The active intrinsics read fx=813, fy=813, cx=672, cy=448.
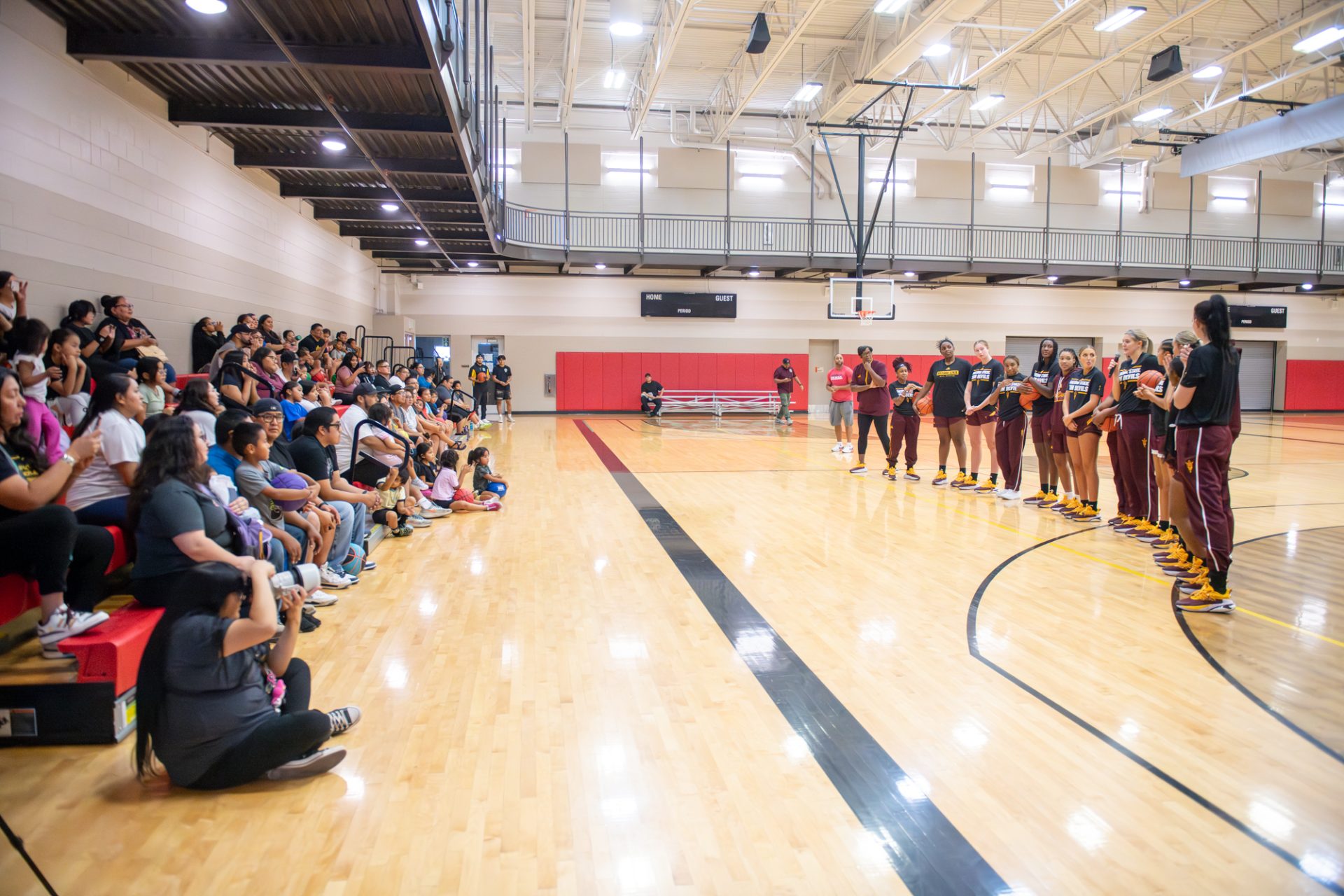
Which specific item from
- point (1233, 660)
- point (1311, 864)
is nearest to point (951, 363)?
point (1233, 660)

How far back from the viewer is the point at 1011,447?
9.01 metres

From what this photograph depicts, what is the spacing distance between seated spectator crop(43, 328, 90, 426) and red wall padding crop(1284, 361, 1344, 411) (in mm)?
32521

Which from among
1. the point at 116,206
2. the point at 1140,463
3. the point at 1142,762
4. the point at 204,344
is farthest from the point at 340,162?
the point at 1142,762

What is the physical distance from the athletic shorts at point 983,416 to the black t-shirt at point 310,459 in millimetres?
7237

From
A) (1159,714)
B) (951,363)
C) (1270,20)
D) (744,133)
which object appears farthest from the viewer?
(744,133)

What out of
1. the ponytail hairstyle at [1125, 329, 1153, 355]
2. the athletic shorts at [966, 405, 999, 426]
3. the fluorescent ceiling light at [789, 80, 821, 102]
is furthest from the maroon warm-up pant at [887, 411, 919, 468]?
the fluorescent ceiling light at [789, 80, 821, 102]

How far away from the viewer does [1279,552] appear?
6.58 meters

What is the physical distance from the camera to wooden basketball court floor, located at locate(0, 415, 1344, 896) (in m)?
2.41

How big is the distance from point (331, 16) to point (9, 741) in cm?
538

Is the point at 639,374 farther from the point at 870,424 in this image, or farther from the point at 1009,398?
the point at 1009,398

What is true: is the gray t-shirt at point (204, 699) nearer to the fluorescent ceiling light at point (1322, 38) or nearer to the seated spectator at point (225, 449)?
the seated spectator at point (225, 449)

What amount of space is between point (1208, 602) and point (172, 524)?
18.2ft

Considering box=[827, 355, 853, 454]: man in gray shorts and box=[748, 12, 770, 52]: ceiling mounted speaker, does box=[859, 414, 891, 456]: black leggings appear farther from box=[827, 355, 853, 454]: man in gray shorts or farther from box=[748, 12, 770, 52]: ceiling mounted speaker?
box=[748, 12, 770, 52]: ceiling mounted speaker

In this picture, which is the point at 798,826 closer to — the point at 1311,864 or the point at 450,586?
the point at 1311,864
